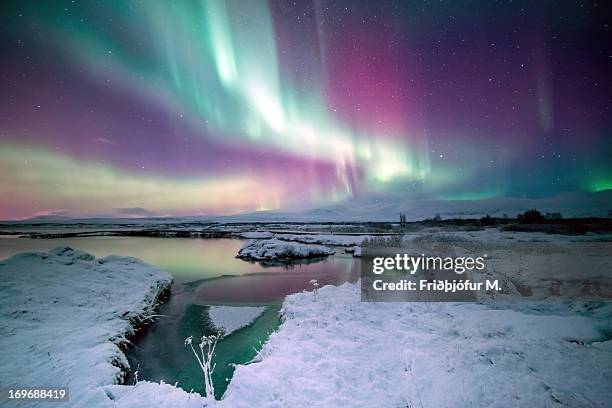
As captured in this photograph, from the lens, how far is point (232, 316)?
1421 cm

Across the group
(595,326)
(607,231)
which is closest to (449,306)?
(595,326)

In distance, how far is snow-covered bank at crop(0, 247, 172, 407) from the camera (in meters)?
7.13

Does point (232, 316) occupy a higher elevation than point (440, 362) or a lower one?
lower

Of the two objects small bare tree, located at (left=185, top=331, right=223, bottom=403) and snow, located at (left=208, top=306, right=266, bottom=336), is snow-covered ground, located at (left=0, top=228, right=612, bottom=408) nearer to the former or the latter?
snow, located at (left=208, top=306, right=266, bottom=336)

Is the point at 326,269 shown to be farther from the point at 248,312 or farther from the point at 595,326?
the point at 595,326

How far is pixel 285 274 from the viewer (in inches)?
1011

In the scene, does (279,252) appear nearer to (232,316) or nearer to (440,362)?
(232,316)

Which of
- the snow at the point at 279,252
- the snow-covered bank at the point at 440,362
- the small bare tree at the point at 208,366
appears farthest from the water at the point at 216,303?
the snow at the point at 279,252

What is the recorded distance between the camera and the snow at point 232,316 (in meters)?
12.9

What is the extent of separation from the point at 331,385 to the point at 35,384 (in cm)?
783

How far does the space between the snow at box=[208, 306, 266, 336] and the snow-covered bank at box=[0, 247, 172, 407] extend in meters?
3.39

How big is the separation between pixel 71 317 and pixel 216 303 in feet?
23.8

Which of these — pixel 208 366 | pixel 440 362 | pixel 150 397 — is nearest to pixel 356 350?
pixel 440 362

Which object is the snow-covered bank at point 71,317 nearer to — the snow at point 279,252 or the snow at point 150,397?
the snow at point 150,397
